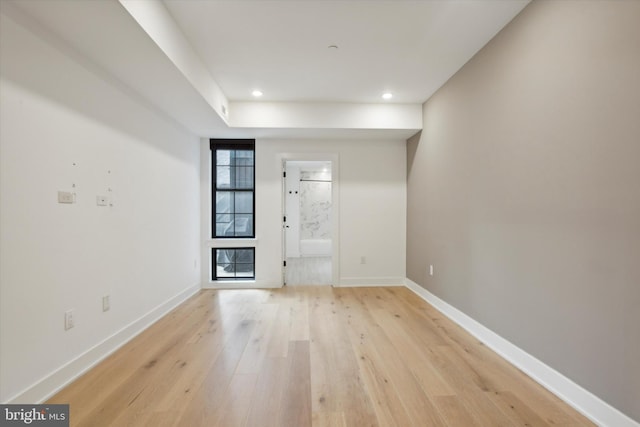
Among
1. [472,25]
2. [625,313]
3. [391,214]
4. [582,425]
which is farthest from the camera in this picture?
[391,214]

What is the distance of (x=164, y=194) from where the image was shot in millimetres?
3305

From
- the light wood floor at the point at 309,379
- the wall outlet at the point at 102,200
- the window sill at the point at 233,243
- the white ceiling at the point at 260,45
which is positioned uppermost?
the white ceiling at the point at 260,45

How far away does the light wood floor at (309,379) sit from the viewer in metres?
1.62

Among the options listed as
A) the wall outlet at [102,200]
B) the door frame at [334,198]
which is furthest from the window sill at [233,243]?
the wall outlet at [102,200]

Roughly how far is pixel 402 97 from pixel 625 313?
302cm

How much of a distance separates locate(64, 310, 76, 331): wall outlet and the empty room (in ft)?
0.04

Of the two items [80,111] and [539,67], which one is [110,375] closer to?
[80,111]

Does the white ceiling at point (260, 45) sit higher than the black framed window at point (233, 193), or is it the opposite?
the white ceiling at point (260, 45)

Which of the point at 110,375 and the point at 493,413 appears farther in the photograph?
the point at 110,375

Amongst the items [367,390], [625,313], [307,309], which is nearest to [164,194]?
[307,309]

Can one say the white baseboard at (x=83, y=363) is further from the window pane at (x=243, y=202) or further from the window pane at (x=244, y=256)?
the window pane at (x=243, y=202)

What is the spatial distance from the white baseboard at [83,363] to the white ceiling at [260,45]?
6.85 ft

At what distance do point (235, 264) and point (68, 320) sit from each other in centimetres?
266

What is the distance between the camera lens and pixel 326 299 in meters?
3.82
